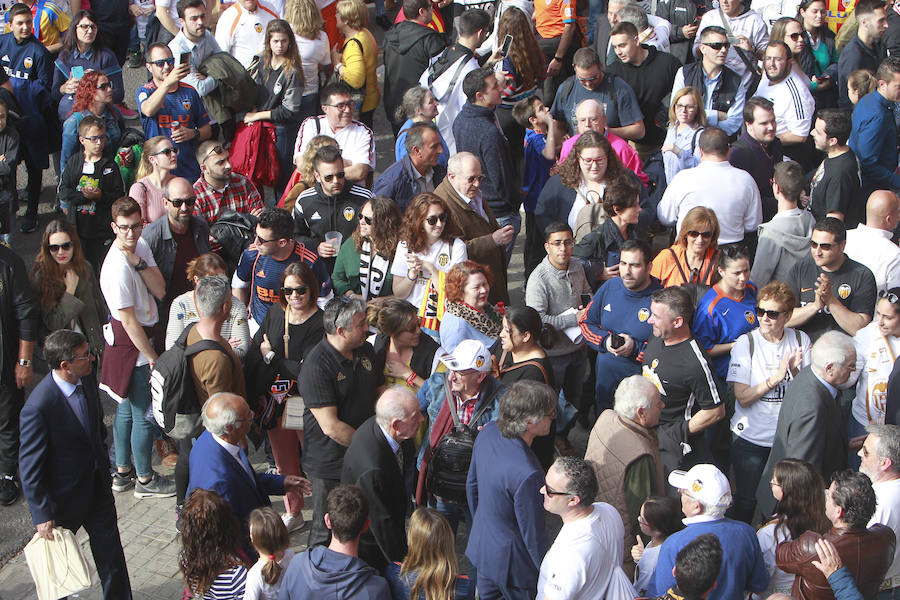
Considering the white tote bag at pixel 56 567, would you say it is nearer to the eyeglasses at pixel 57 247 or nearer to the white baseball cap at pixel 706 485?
the eyeglasses at pixel 57 247

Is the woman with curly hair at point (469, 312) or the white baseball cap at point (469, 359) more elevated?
the white baseball cap at point (469, 359)

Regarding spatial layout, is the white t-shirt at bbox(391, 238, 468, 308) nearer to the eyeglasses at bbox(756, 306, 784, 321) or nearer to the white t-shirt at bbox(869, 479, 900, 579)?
the eyeglasses at bbox(756, 306, 784, 321)

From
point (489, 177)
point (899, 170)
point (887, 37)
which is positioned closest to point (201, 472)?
point (489, 177)

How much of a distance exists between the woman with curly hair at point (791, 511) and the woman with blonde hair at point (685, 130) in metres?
3.71

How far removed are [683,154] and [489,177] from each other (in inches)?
59.8

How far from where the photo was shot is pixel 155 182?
7578 mm

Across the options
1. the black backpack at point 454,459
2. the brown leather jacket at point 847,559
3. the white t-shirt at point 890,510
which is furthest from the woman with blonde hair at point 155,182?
the white t-shirt at point 890,510

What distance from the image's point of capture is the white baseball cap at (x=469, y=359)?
16.8 feet

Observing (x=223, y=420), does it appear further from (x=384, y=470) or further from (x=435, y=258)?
(x=435, y=258)

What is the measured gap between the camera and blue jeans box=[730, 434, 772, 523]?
5.80 metres

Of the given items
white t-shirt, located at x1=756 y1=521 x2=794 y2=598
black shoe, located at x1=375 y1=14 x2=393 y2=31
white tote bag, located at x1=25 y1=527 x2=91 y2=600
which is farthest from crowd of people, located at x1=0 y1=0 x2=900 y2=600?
black shoe, located at x1=375 y1=14 x2=393 y2=31

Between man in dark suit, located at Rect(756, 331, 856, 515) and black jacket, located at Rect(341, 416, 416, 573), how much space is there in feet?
6.49

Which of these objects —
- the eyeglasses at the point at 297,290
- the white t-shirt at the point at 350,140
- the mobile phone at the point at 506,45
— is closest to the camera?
the eyeglasses at the point at 297,290

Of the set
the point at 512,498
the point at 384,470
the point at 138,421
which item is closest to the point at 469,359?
the point at 384,470
